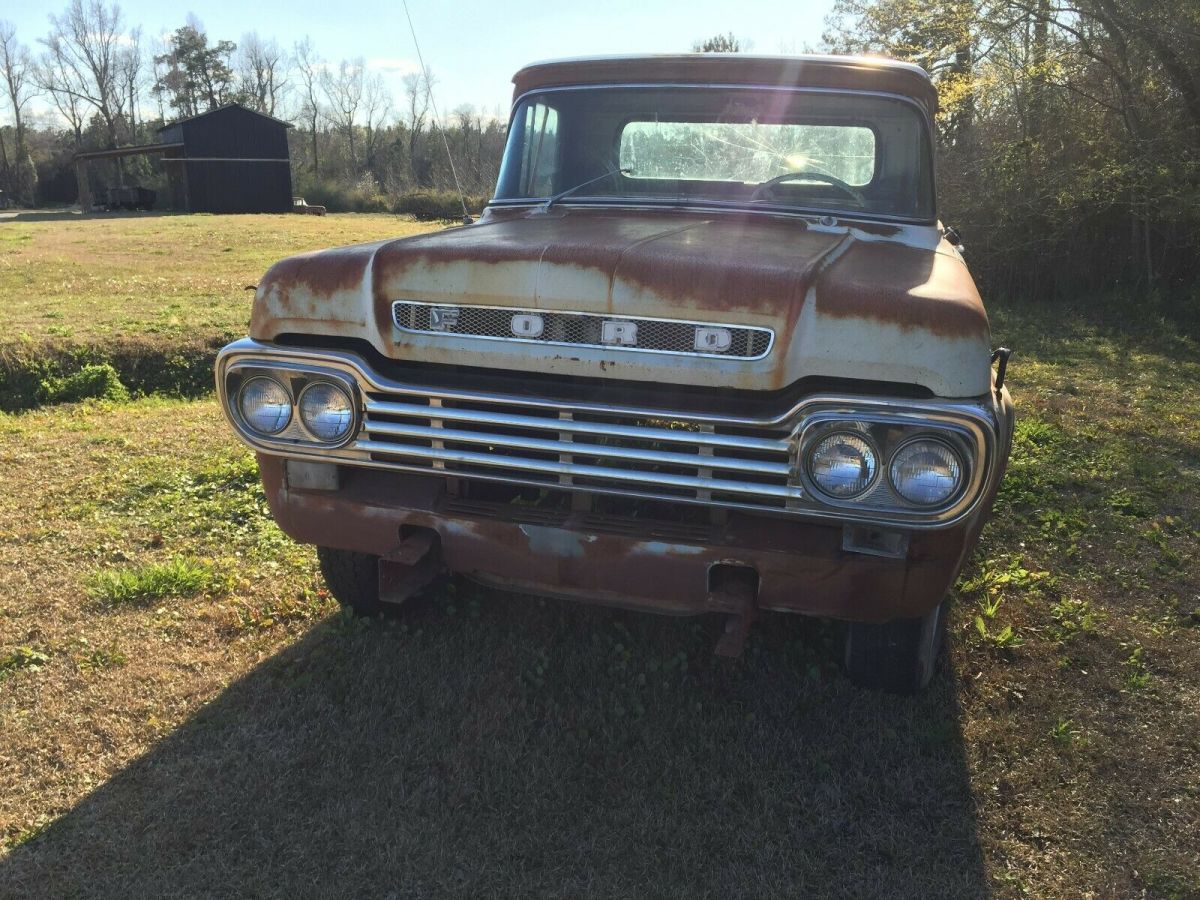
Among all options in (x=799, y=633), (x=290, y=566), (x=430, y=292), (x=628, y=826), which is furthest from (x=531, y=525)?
(x=290, y=566)

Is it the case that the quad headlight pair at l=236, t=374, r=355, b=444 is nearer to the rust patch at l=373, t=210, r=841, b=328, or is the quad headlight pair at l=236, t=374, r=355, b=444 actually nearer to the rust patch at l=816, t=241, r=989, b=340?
the rust patch at l=373, t=210, r=841, b=328

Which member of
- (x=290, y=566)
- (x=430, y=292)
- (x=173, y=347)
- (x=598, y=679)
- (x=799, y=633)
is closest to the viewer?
(x=430, y=292)

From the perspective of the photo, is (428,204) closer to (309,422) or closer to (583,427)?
(309,422)

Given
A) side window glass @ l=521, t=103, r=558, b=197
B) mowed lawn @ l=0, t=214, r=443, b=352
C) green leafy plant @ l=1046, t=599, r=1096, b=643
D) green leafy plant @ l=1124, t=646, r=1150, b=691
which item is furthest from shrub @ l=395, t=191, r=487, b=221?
green leafy plant @ l=1124, t=646, r=1150, b=691

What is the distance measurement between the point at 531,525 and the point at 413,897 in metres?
1.01

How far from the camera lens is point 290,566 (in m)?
4.20

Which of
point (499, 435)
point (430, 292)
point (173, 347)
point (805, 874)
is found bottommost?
point (805, 874)

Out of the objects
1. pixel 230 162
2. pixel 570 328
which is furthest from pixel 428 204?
pixel 570 328

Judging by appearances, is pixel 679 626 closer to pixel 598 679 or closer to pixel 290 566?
pixel 598 679

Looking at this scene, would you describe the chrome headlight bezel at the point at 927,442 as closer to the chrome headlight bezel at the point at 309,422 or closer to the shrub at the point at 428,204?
the chrome headlight bezel at the point at 309,422

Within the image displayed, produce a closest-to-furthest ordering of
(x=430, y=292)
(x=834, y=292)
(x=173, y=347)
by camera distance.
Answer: (x=834, y=292) < (x=430, y=292) < (x=173, y=347)

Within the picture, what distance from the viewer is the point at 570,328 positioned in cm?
248

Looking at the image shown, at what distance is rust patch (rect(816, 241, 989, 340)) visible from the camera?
2230mm

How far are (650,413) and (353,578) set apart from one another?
160 centimetres
